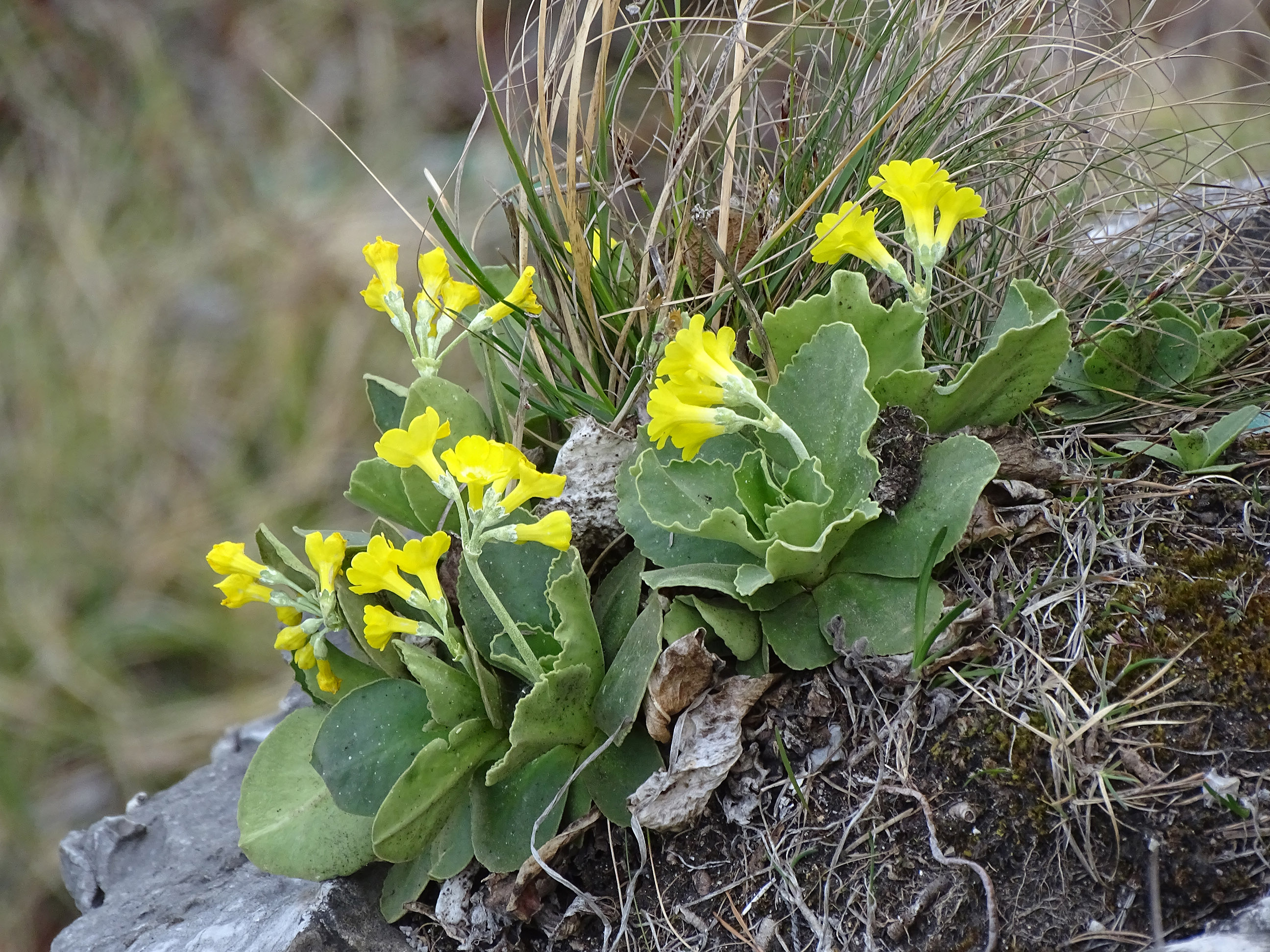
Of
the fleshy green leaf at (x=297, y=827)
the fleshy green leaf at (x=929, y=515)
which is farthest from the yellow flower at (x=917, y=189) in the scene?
the fleshy green leaf at (x=297, y=827)

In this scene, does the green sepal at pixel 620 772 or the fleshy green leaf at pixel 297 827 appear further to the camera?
the fleshy green leaf at pixel 297 827

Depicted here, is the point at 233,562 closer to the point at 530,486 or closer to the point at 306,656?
the point at 306,656

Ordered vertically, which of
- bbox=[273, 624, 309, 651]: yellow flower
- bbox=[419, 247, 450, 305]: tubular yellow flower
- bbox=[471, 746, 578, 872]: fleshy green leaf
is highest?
bbox=[419, 247, 450, 305]: tubular yellow flower

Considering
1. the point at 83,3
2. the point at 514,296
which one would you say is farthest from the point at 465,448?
the point at 83,3

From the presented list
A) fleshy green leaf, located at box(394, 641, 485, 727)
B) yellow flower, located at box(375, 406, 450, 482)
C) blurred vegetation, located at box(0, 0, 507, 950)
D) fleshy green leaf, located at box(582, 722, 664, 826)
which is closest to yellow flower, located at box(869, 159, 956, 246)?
yellow flower, located at box(375, 406, 450, 482)

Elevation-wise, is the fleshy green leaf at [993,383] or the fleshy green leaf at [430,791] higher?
the fleshy green leaf at [993,383]

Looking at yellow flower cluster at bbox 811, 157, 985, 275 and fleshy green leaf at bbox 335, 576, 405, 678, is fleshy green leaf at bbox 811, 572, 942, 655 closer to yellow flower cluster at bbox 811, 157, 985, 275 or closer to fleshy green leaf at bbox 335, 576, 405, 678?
yellow flower cluster at bbox 811, 157, 985, 275

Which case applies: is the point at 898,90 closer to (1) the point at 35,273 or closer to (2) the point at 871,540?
(2) the point at 871,540

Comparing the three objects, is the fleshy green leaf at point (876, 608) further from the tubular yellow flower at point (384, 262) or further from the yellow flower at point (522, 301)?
the tubular yellow flower at point (384, 262)
